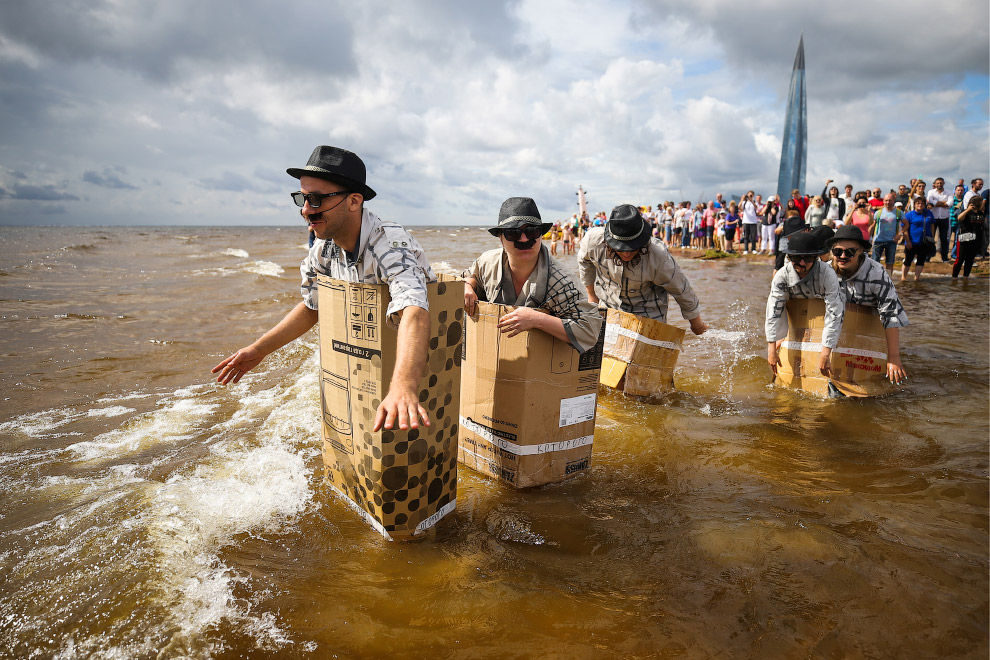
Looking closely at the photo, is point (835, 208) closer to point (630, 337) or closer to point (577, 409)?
point (630, 337)

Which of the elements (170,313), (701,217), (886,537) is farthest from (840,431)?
(701,217)

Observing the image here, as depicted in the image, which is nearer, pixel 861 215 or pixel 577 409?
pixel 577 409

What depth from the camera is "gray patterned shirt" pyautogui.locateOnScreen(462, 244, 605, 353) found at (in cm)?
297

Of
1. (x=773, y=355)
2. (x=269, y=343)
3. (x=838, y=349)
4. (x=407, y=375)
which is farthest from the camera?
(x=773, y=355)

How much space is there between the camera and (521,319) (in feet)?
9.14

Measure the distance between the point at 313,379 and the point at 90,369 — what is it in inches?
94.8

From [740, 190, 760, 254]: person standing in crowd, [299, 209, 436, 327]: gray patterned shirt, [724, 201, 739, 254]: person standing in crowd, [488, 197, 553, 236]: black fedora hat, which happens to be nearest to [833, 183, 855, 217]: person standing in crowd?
[740, 190, 760, 254]: person standing in crowd

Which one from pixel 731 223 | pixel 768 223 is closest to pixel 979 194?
pixel 768 223

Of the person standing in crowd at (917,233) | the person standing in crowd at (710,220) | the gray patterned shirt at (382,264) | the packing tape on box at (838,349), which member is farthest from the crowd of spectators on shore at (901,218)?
the gray patterned shirt at (382,264)

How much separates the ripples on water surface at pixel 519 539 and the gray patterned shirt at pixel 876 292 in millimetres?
818

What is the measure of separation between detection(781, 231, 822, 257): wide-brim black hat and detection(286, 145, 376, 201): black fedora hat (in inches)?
148

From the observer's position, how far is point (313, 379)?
5496 millimetres

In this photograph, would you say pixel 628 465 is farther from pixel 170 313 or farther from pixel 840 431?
pixel 170 313

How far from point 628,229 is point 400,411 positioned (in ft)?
9.04
